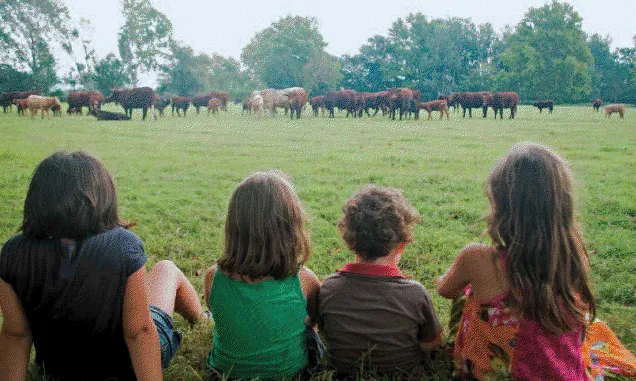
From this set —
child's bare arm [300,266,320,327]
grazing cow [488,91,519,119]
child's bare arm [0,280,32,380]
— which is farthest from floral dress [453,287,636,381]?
grazing cow [488,91,519,119]

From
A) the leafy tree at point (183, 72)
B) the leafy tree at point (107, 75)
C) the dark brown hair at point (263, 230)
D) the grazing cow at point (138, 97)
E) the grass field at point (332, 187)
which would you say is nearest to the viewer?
the dark brown hair at point (263, 230)

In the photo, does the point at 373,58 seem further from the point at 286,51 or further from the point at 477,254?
the point at 477,254

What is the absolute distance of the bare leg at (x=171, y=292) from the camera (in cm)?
262

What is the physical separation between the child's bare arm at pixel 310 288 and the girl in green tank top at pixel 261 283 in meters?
0.07

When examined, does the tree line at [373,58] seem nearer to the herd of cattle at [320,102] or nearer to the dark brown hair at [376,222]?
the herd of cattle at [320,102]

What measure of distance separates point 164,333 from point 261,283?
1.77 ft

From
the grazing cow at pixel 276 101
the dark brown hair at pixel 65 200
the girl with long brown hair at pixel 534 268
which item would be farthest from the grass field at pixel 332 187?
the grazing cow at pixel 276 101

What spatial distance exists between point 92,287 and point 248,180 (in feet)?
2.52

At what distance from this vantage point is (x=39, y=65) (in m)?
49.3

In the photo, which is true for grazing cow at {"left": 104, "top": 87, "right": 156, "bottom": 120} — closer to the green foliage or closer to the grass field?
the grass field

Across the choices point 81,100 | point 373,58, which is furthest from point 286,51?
point 81,100

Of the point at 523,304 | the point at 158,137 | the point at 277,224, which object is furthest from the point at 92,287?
the point at 158,137

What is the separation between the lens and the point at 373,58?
224 ft

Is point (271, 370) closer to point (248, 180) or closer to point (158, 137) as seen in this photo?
point (248, 180)
